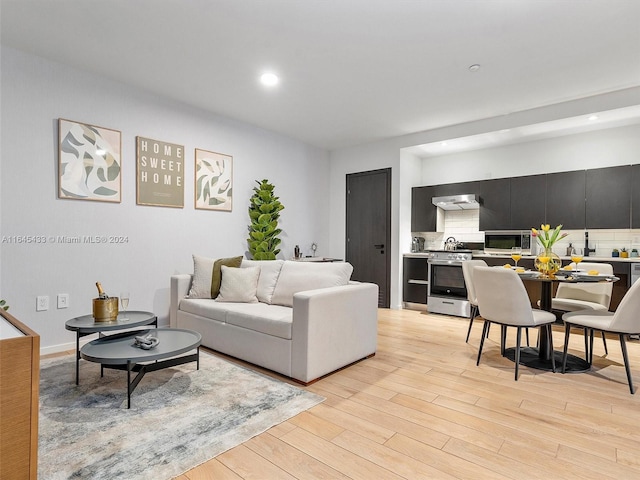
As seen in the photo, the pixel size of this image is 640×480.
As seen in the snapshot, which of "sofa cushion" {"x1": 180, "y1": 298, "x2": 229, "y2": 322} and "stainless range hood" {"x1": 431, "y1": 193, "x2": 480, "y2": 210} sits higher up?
"stainless range hood" {"x1": 431, "y1": 193, "x2": 480, "y2": 210}

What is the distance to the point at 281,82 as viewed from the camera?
12.2 feet

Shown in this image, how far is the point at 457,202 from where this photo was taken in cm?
536

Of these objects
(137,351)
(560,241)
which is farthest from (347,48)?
(560,241)

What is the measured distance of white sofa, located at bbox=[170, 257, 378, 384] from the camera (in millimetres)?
2631

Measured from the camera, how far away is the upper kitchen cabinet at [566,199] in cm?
455

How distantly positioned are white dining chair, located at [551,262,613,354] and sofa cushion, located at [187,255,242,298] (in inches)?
131

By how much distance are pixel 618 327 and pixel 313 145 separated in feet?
15.6

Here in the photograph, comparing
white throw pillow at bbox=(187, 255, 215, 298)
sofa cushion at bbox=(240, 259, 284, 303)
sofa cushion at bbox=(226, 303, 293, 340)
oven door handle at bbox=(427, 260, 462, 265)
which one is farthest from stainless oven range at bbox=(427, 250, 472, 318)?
white throw pillow at bbox=(187, 255, 215, 298)

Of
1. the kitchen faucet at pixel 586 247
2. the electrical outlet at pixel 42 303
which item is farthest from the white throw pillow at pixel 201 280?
the kitchen faucet at pixel 586 247

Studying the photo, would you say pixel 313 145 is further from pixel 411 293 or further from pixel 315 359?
pixel 315 359

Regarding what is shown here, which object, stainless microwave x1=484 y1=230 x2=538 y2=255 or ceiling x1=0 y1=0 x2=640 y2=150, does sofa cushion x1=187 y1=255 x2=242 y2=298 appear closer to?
ceiling x1=0 y1=0 x2=640 y2=150

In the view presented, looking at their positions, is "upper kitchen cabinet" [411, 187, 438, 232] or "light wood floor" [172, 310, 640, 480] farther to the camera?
"upper kitchen cabinet" [411, 187, 438, 232]

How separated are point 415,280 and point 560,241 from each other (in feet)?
6.65

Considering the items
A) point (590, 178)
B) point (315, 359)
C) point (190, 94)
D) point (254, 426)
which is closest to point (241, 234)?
point (190, 94)
